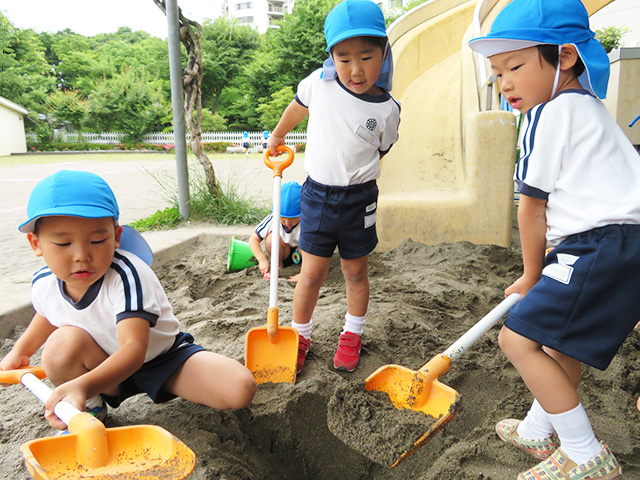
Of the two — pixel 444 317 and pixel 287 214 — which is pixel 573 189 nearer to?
pixel 444 317

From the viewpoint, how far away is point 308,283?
1.93 meters

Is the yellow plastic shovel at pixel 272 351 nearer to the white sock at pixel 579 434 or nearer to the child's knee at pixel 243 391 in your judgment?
the child's knee at pixel 243 391

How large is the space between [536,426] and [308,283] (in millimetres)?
955

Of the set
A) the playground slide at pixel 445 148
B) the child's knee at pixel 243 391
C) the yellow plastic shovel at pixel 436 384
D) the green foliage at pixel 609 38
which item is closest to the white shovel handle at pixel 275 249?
the child's knee at pixel 243 391

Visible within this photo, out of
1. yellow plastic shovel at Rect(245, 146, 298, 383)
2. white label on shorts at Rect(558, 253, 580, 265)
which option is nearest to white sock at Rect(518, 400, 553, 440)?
white label on shorts at Rect(558, 253, 580, 265)

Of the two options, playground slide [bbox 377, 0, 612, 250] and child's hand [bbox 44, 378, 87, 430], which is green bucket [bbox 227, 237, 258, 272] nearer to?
playground slide [bbox 377, 0, 612, 250]

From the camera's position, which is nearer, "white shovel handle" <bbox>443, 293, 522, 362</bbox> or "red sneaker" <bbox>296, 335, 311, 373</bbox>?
"white shovel handle" <bbox>443, 293, 522, 362</bbox>

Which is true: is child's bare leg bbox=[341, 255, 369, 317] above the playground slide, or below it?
below

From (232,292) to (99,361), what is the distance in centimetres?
137

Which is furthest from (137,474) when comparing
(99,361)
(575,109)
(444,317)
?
(444,317)

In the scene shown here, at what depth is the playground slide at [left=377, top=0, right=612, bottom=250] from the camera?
3400 millimetres

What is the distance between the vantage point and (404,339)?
209 centimetres

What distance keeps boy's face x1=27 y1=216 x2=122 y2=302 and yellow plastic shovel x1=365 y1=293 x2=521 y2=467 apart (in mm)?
988

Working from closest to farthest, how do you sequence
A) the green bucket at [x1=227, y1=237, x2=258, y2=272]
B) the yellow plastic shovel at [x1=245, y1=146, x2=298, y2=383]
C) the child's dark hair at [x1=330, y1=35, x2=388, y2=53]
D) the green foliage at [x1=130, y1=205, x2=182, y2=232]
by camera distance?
the child's dark hair at [x1=330, y1=35, x2=388, y2=53] → the yellow plastic shovel at [x1=245, y1=146, x2=298, y2=383] → the green bucket at [x1=227, y1=237, x2=258, y2=272] → the green foliage at [x1=130, y1=205, x2=182, y2=232]
